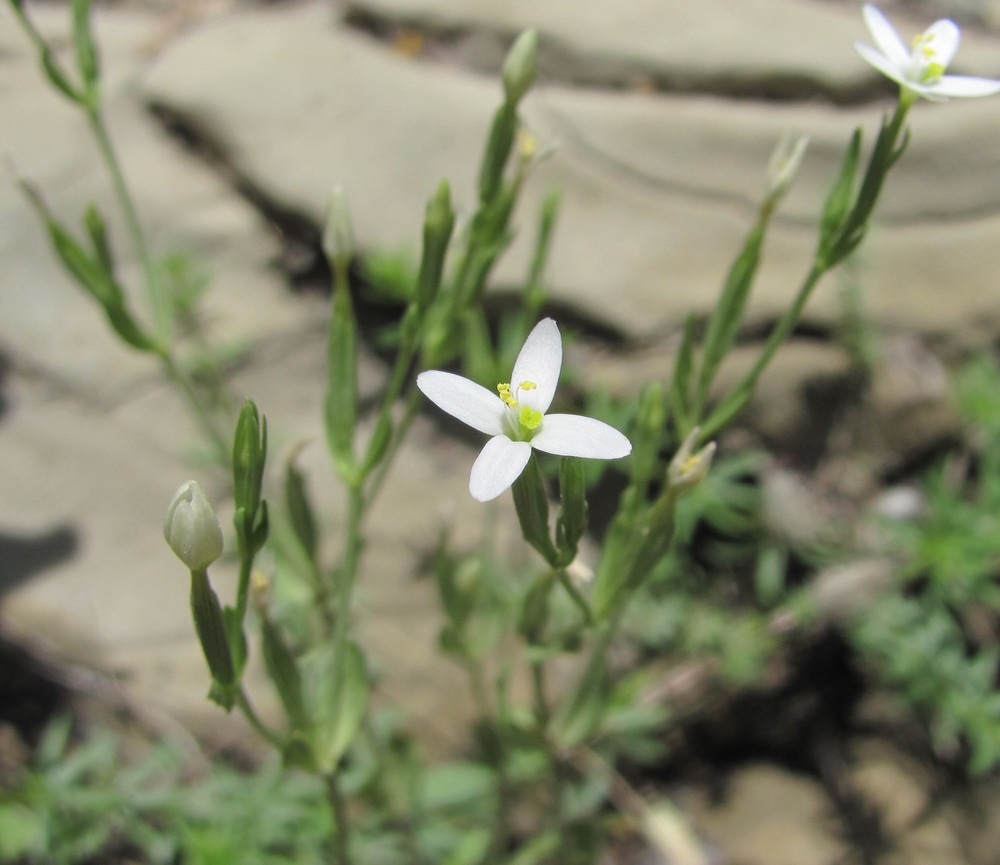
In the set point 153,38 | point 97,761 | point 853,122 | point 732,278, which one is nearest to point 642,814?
point 97,761

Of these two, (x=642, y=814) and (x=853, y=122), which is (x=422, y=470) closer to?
(x=642, y=814)

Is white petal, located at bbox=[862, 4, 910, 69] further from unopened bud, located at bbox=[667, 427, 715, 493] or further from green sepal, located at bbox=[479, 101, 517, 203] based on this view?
unopened bud, located at bbox=[667, 427, 715, 493]

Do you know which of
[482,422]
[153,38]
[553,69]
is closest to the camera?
[482,422]

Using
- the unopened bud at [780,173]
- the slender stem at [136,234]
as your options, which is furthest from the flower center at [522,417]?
the slender stem at [136,234]

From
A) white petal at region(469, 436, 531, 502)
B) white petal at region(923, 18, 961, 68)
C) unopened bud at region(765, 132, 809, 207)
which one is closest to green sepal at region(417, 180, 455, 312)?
white petal at region(469, 436, 531, 502)

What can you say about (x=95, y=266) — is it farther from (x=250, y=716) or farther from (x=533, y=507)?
(x=533, y=507)
